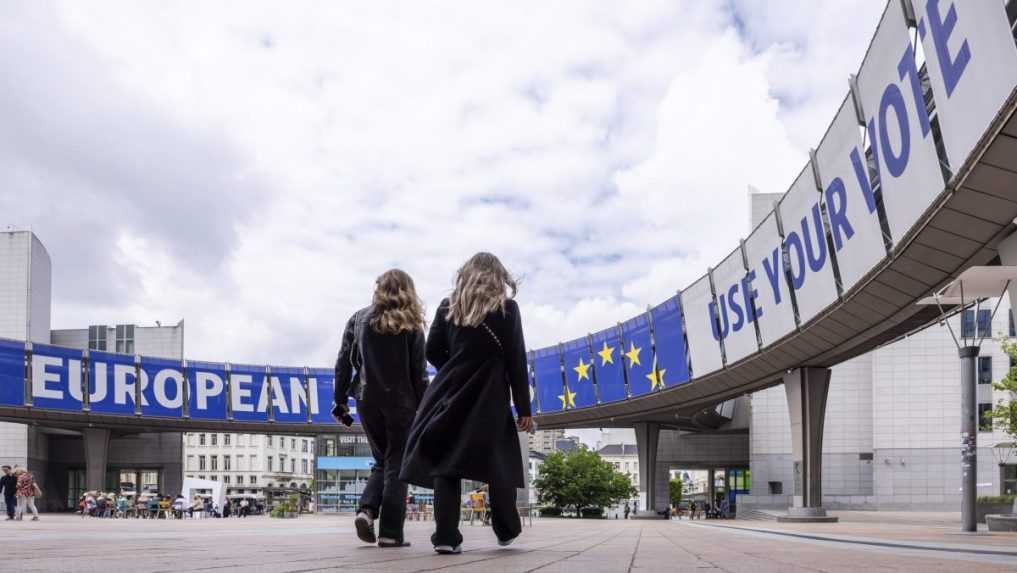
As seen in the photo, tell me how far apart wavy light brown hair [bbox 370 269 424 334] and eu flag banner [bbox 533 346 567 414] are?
3758cm

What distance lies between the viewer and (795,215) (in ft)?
70.6

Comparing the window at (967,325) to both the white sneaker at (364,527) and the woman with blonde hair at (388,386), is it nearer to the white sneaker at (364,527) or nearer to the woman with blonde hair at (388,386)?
the woman with blonde hair at (388,386)

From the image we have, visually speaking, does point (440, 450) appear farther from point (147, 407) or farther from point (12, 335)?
point (12, 335)

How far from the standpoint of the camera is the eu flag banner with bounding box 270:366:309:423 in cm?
5119

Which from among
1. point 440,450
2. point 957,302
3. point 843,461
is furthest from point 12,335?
point 440,450

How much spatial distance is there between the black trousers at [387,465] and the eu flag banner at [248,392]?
1777 inches

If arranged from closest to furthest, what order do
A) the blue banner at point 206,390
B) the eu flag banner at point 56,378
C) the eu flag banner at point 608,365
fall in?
the eu flag banner at point 608,365
the eu flag banner at point 56,378
the blue banner at point 206,390

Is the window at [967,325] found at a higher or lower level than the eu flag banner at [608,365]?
higher

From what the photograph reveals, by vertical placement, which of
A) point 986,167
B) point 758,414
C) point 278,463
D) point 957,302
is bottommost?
point 278,463

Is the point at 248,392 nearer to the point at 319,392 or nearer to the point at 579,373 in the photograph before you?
the point at 319,392

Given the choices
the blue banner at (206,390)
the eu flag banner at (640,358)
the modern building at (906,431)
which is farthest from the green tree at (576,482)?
the eu flag banner at (640,358)

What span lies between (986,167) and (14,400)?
41.8 metres

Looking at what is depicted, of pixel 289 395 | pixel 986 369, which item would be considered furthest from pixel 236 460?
pixel 986 369

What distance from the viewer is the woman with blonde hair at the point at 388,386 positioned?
6.66 meters
